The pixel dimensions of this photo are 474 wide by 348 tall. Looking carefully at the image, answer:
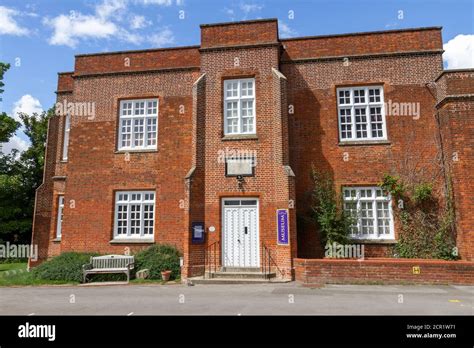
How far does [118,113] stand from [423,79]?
12.8 m

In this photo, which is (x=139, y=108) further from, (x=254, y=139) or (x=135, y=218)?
(x=254, y=139)

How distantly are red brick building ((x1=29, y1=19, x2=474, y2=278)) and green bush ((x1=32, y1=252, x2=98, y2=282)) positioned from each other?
3.47 ft

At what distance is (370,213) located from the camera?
13398mm

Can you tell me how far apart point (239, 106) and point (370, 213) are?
6.51m

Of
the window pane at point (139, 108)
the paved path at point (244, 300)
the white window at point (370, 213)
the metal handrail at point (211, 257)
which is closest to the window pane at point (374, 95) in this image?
the white window at point (370, 213)

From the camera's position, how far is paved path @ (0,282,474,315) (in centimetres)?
768

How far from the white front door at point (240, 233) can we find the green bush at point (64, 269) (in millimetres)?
5456

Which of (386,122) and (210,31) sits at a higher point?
(210,31)

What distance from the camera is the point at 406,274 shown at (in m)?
10.8

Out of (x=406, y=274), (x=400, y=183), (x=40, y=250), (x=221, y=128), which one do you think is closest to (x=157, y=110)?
(x=221, y=128)

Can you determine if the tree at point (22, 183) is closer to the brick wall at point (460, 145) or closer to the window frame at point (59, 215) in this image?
A: the window frame at point (59, 215)

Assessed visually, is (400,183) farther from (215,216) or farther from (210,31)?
(210,31)

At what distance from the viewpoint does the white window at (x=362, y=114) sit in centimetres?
1404

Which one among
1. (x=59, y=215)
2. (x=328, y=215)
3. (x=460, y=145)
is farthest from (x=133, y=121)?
(x=460, y=145)
